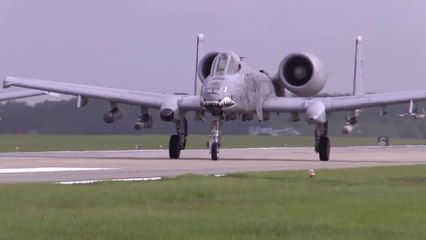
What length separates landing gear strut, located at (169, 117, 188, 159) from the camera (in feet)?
140

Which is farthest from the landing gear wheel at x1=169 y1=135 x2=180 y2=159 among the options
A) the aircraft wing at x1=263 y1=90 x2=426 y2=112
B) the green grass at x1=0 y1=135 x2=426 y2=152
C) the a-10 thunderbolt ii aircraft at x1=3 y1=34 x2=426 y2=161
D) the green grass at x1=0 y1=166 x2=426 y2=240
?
the green grass at x1=0 y1=135 x2=426 y2=152

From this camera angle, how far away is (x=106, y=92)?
144 feet

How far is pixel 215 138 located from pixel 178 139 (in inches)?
122

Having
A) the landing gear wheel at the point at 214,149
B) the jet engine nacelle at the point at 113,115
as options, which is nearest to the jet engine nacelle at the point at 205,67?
the jet engine nacelle at the point at 113,115

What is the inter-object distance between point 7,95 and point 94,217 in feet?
200

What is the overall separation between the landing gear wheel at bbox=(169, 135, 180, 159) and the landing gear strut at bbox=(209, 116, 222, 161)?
2.59m

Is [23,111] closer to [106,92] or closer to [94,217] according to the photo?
[106,92]

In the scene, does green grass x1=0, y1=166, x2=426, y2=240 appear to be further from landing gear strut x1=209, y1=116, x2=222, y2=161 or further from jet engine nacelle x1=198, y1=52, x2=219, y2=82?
jet engine nacelle x1=198, y1=52, x2=219, y2=82

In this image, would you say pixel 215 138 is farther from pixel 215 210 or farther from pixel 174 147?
pixel 215 210

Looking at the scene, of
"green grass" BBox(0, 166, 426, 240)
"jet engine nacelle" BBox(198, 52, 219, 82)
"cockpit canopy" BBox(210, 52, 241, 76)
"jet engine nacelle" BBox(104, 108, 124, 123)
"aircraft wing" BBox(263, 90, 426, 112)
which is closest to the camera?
"green grass" BBox(0, 166, 426, 240)

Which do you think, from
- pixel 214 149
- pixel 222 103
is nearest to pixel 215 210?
pixel 222 103

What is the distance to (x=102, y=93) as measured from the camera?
144ft

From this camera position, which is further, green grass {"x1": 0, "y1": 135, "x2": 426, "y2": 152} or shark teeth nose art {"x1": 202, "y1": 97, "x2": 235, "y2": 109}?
green grass {"x1": 0, "y1": 135, "x2": 426, "y2": 152}

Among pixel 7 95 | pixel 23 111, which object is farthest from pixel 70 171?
pixel 23 111
